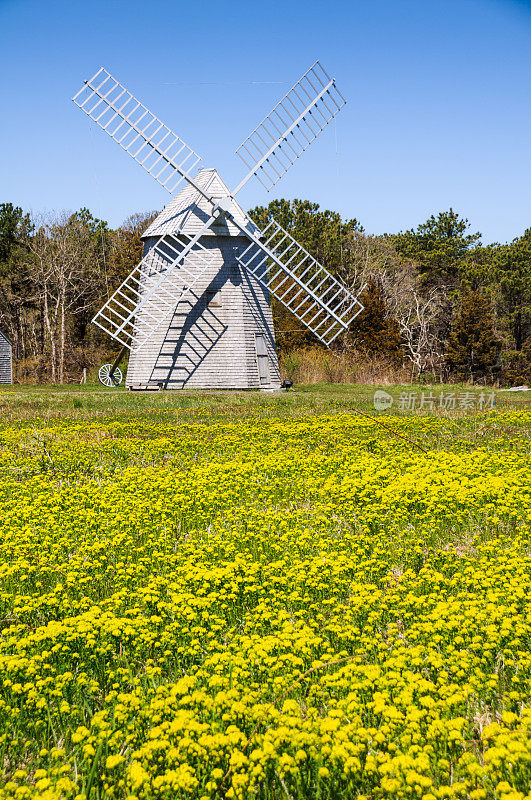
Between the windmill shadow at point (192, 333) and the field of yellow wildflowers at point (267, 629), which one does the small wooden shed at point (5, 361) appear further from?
the field of yellow wildflowers at point (267, 629)

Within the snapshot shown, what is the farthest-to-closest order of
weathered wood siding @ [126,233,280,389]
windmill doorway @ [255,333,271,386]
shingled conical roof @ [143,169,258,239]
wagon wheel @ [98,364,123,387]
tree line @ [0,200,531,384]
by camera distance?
tree line @ [0,200,531,384] → wagon wheel @ [98,364,123,387] → windmill doorway @ [255,333,271,386] → shingled conical roof @ [143,169,258,239] → weathered wood siding @ [126,233,280,389]

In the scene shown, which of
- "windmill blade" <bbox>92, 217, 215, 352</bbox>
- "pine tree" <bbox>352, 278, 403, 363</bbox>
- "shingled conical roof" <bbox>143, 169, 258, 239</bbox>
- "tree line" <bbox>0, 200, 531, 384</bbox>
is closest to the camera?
"windmill blade" <bbox>92, 217, 215, 352</bbox>

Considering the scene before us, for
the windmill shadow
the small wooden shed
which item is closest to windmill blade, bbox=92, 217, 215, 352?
the windmill shadow

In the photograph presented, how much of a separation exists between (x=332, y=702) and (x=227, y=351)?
82.6ft

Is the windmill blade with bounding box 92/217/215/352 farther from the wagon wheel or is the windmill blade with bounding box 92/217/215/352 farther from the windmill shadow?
the wagon wheel

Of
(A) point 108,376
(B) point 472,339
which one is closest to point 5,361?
(A) point 108,376

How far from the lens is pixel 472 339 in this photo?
168ft

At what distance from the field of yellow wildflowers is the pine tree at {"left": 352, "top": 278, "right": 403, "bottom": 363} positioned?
36840mm

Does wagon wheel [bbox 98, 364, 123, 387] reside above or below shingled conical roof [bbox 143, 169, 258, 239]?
below

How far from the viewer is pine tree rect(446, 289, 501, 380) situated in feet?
168

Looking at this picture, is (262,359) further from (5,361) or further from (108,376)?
(5,361)

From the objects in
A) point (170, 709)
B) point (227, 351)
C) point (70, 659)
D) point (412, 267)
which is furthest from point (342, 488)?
point (412, 267)

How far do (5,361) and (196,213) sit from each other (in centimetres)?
2849

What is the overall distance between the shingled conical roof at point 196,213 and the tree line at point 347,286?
17.1m
